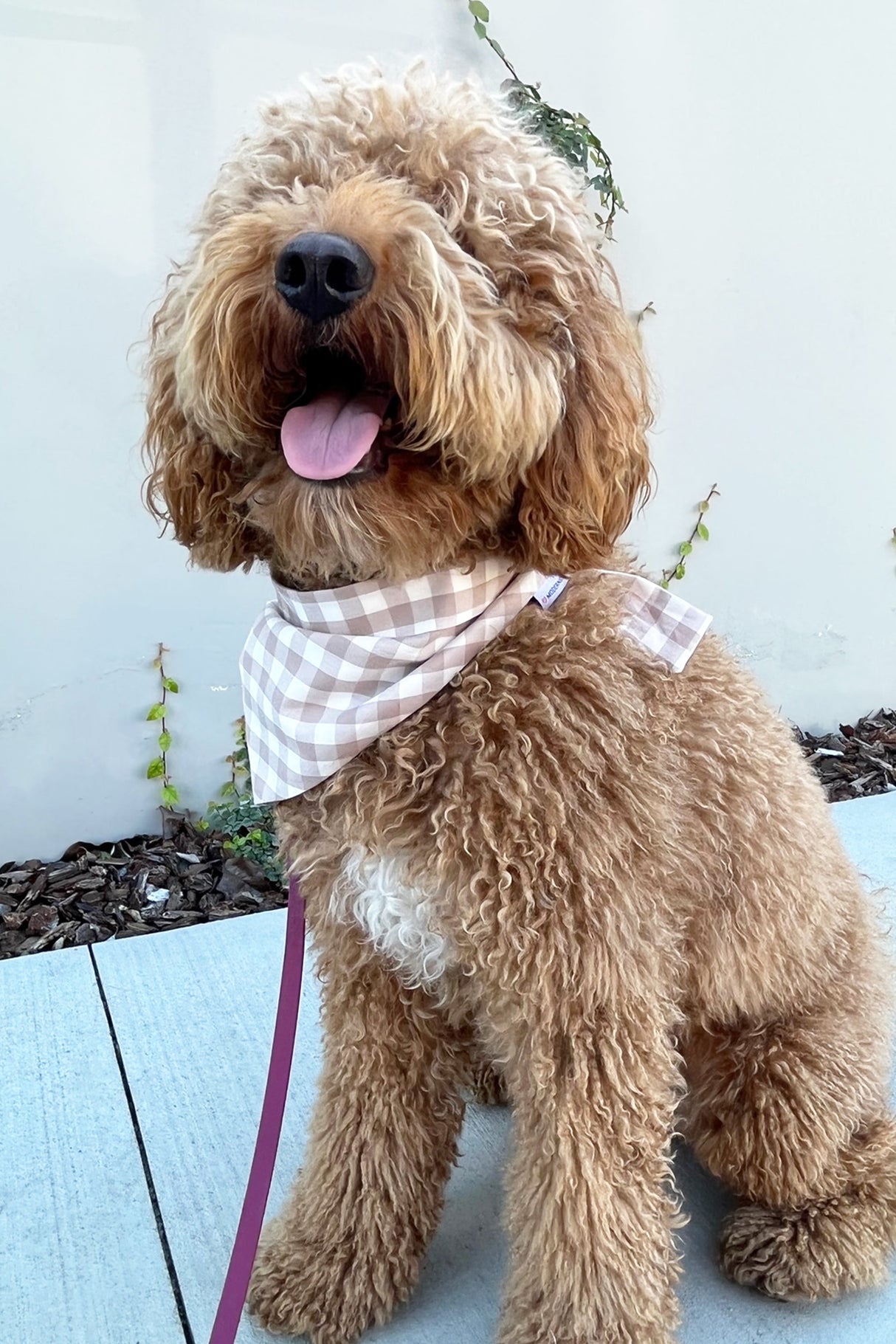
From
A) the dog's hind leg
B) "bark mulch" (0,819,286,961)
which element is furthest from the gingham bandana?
"bark mulch" (0,819,286,961)

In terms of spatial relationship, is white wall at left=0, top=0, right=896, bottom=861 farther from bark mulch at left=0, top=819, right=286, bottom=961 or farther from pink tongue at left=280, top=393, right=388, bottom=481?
pink tongue at left=280, top=393, right=388, bottom=481

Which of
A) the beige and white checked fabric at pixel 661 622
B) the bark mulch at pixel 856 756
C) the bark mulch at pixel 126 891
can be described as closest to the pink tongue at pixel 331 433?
the beige and white checked fabric at pixel 661 622

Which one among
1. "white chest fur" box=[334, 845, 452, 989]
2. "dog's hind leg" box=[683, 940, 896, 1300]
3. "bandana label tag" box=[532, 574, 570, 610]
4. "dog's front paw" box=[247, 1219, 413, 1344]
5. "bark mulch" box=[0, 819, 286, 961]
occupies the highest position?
"bandana label tag" box=[532, 574, 570, 610]

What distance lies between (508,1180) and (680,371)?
130 inches

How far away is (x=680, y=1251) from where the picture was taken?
186cm

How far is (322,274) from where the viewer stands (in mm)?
1200

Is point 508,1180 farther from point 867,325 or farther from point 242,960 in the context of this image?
point 867,325

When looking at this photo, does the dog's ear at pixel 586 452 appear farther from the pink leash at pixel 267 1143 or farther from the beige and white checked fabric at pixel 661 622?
the pink leash at pixel 267 1143

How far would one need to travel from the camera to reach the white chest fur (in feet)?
A: 4.74

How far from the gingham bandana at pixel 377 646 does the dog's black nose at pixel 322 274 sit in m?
0.40

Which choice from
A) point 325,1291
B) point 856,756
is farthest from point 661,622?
point 856,756

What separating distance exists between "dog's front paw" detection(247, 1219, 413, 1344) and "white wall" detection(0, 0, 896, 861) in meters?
2.10

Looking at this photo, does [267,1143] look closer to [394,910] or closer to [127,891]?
[394,910]

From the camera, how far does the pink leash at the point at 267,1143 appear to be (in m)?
1.45
